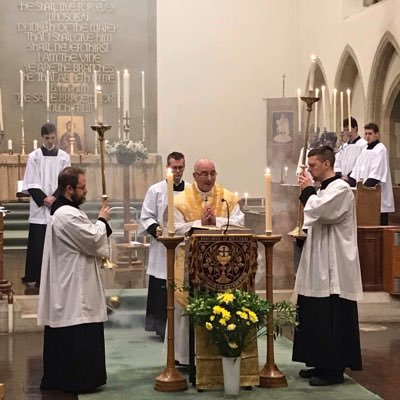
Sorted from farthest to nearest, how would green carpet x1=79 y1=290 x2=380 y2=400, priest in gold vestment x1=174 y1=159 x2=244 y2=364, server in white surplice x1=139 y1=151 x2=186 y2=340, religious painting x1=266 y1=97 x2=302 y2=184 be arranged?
religious painting x1=266 y1=97 x2=302 y2=184 → server in white surplice x1=139 y1=151 x2=186 y2=340 → priest in gold vestment x1=174 y1=159 x2=244 y2=364 → green carpet x1=79 y1=290 x2=380 y2=400

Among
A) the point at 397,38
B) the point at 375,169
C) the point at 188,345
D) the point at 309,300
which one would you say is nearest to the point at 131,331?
the point at 188,345

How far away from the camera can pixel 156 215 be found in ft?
27.1

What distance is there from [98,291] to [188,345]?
0.87m

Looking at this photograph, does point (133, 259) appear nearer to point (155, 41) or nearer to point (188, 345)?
point (188, 345)

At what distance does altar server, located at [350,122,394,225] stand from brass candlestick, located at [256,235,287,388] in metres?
5.04

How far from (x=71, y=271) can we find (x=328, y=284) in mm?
1727

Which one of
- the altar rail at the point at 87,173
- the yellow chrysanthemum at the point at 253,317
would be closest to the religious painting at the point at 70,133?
the altar rail at the point at 87,173

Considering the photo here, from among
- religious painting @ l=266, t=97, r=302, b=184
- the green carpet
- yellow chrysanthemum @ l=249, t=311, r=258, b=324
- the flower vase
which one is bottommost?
the green carpet

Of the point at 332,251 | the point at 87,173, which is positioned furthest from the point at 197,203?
the point at 87,173

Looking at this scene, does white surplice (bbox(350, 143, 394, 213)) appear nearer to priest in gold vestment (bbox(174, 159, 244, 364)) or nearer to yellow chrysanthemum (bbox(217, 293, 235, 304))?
priest in gold vestment (bbox(174, 159, 244, 364))

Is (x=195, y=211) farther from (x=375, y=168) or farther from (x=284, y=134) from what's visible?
(x=284, y=134)

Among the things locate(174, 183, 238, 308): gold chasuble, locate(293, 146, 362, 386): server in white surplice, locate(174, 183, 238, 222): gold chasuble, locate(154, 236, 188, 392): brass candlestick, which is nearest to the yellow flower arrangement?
locate(154, 236, 188, 392): brass candlestick

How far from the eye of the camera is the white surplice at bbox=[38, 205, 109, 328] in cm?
631

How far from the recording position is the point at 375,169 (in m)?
11.2
